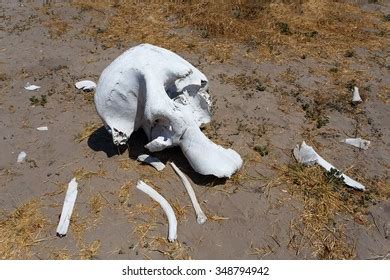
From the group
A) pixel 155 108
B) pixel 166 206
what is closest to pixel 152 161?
pixel 166 206

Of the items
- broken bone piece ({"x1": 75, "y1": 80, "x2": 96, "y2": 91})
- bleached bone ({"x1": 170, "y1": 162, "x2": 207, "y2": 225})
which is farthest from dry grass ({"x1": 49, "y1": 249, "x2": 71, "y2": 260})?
broken bone piece ({"x1": 75, "y1": 80, "x2": 96, "y2": 91})

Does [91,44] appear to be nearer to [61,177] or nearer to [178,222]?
[61,177]

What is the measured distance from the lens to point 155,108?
4.30 meters

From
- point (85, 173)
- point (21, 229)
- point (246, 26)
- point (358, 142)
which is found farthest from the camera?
point (246, 26)

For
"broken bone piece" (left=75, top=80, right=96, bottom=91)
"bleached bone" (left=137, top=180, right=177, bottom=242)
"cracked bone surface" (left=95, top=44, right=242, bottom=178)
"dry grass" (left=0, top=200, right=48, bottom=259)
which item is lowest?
"dry grass" (left=0, top=200, right=48, bottom=259)

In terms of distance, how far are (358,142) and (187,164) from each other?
216 centimetres

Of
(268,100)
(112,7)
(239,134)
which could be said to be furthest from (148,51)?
(112,7)

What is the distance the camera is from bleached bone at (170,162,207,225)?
13.9ft

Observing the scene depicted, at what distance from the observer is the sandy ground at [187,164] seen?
4.06 metres

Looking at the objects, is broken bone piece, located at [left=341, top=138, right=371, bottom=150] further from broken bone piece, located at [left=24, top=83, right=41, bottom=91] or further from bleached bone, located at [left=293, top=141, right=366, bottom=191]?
broken bone piece, located at [left=24, top=83, right=41, bottom=91]

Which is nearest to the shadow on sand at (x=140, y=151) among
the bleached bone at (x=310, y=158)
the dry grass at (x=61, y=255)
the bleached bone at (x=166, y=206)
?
the bleached bone at (x=166, y=206)

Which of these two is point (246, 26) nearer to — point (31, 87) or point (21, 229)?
point (31, 87)

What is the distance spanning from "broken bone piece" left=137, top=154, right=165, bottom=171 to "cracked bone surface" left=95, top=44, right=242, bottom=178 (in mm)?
260

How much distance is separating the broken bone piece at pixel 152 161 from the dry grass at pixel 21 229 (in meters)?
1.23
